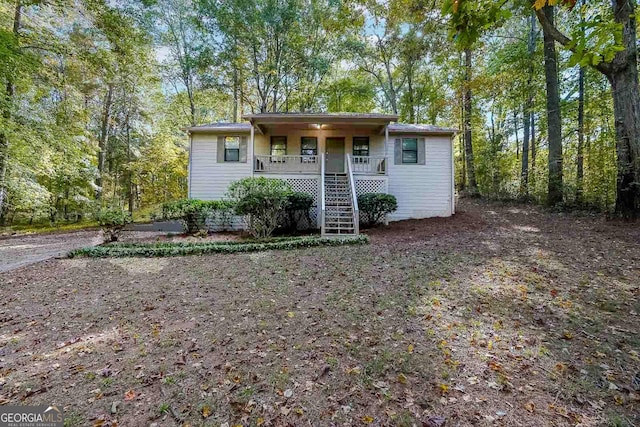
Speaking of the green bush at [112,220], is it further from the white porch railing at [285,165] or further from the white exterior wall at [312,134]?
the white exterior wall at [312,134]

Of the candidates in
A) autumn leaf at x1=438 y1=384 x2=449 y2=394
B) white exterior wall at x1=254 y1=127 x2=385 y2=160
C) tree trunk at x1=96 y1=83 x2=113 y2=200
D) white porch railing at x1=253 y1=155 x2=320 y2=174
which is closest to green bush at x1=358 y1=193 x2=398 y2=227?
white porch railing at x1=253 y1=155 x2=320 y2=174

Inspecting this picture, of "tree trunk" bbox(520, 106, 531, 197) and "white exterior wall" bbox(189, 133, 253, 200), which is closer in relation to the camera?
"white exterior wall" bbox(189, 133, 253, 200)

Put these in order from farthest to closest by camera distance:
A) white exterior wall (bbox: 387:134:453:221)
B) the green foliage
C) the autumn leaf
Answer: white exterior wall (bbox: 387:134:453:221)
the green foliage
the autumn leaf

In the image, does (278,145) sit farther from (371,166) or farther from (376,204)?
(376,204)

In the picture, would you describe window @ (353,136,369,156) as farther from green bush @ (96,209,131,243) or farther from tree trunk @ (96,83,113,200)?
tree trunk @ (96,83,113,200)

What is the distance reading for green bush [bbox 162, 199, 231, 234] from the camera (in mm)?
10195

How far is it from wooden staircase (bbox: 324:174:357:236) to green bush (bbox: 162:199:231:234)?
12.1 feet

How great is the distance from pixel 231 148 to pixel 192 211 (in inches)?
135

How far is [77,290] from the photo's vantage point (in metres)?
4.89

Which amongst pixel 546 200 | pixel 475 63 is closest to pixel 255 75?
pixel 475 63

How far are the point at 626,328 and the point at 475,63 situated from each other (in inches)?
708

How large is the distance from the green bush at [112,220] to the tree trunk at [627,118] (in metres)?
13.4

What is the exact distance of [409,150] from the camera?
12.2 meters

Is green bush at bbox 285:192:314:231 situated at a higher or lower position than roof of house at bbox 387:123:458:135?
lower
